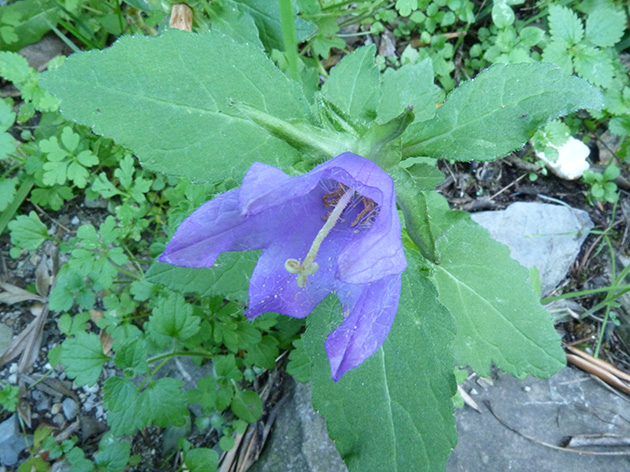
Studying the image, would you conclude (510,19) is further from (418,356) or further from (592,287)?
(418,356)

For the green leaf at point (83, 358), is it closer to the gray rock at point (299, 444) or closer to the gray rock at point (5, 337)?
the gray rock at point (5, 337)

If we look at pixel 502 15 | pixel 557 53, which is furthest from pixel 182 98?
pixel 557 53

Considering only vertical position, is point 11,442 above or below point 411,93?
below

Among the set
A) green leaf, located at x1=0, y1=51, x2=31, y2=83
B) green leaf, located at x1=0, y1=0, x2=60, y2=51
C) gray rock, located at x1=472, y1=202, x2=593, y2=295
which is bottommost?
gray rock, located at x1=472, y1=202, x2=593, y2=295

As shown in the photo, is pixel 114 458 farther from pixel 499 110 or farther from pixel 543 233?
pixel 543 233

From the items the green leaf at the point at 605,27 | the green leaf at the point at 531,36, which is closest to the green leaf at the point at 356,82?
the green leaf at the point at 531,36

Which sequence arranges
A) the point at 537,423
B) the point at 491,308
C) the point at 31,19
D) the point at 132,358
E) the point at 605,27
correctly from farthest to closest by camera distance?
the point at 31,19 → the point at 605,27 → the point at 537,423 → the point at 132,358 → the point at 491,308

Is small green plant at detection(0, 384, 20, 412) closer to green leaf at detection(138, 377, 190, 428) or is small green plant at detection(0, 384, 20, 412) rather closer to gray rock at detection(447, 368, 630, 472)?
green leaf at detection(138, 377, 190, 428)

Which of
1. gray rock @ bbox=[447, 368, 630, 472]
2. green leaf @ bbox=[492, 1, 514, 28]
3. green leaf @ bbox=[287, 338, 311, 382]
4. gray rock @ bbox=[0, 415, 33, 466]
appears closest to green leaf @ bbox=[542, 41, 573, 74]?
green leaf @ bbox=[492, 1, 514, 28]
